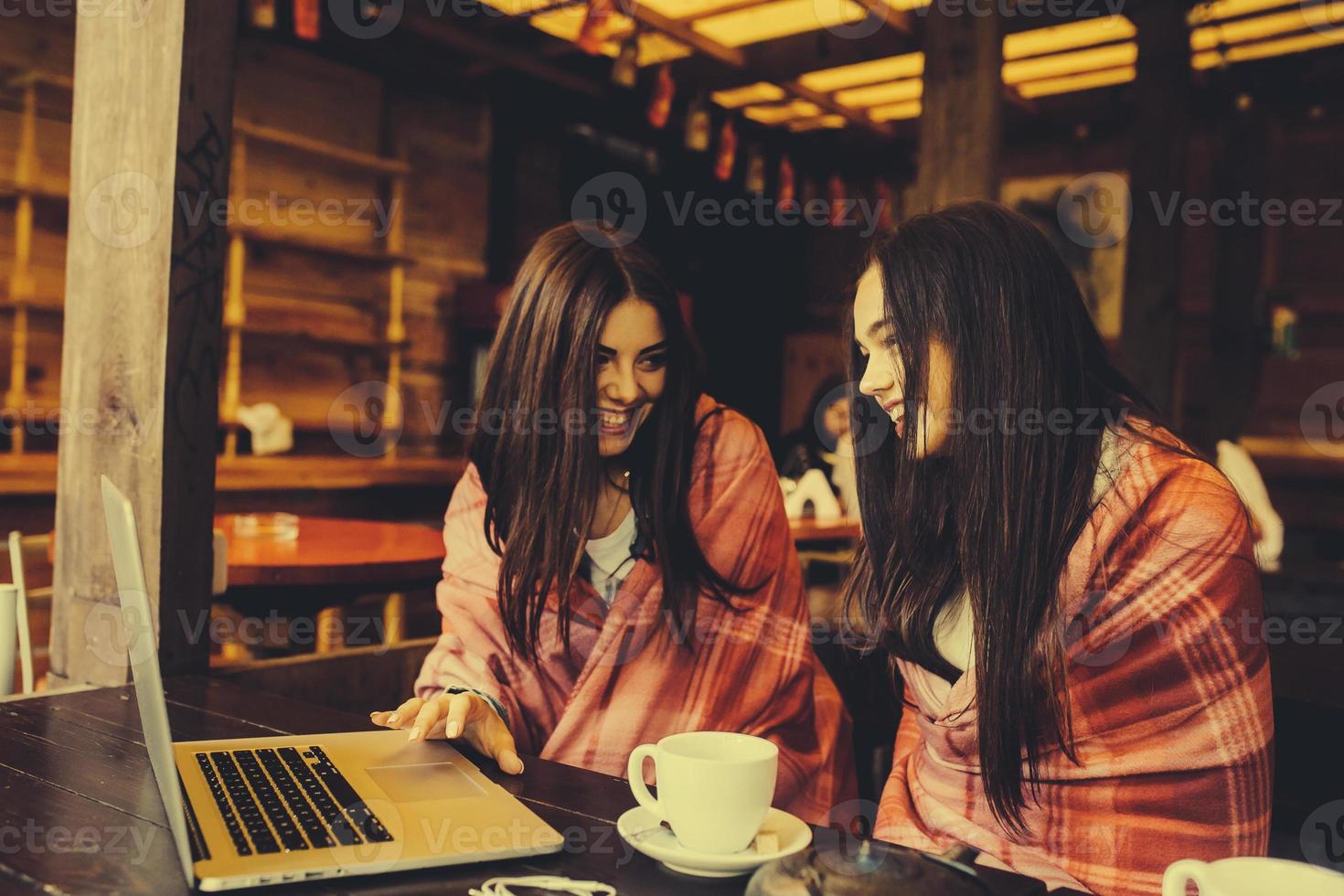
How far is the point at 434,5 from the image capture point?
512 centimetres

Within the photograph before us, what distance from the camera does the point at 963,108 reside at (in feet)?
11.7

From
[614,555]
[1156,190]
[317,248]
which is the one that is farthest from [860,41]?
[614,555]

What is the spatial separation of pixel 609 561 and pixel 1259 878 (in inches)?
47.4

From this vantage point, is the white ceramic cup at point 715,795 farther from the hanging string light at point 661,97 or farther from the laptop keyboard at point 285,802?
the hanging string light at point 661,97

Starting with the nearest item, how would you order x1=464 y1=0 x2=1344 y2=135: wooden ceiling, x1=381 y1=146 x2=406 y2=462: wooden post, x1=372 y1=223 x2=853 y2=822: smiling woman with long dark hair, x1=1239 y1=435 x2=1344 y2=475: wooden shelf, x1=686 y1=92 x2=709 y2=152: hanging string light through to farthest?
1. x1=372 y1=223 x2=853 y2=822: smiling woman with long dark hair
2. x1=464 y1=0 x2=1344 y2=135: wooden ceiling
3. x1=686 y1=92 x2=709 y2=152: hanging string light
4. x1=381 y1=146 x2=406 y2=462: wooden post
5. x1=1239 y1=435 x2=1344 y2=475: wooden shelf

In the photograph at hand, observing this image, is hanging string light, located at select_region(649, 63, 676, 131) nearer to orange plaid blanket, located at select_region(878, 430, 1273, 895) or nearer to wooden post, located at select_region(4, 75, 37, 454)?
wooden post, located at select_region(4, 75, 37, 454)

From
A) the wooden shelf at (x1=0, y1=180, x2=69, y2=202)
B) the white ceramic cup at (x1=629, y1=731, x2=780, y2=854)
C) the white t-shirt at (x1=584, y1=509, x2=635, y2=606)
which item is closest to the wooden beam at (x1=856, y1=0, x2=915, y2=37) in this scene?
the wooden shelf at (x1=0, y1=180, x2=69, y2=202)

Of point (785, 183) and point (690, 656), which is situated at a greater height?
point (785, 183)

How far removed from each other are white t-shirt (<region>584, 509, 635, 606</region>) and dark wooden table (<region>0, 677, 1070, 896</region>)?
1.73ft

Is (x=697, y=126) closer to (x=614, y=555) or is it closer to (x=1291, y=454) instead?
(x=1291, y=454)

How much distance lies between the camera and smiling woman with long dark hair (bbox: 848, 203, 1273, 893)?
3.94ft

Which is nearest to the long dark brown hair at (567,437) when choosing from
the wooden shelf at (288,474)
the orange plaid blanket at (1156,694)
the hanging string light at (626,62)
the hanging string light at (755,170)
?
the orange plaid blanket at (1156,694)

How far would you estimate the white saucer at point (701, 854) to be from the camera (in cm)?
89

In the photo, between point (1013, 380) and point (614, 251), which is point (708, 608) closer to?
point (614, 251)
